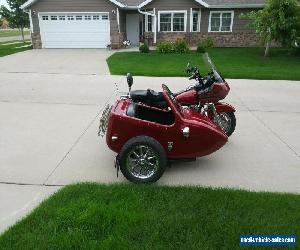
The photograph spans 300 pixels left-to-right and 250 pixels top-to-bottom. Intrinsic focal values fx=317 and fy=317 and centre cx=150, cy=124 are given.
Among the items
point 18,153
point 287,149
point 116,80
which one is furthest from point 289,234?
point 116,80

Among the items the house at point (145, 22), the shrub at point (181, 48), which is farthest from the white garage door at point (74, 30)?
the shrub at point (181, 48)

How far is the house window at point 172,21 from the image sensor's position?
21.9 m

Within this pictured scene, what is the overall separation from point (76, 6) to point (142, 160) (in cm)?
1950

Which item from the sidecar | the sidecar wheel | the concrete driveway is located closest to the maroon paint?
the sidecar

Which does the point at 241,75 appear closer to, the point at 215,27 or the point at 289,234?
the point at 289,234

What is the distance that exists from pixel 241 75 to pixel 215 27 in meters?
11.8

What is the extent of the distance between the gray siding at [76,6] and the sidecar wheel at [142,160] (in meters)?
18.7

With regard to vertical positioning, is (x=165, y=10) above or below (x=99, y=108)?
above

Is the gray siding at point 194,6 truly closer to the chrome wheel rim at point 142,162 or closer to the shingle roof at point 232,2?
the shingle roof at point 232,2

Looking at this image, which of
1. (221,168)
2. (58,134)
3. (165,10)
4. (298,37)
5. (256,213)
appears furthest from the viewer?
(165,10)

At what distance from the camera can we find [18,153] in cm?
515

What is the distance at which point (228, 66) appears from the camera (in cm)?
1398

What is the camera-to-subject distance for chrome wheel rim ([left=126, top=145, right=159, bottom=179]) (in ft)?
13.9

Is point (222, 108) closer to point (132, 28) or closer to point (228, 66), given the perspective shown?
point (228, 66)
